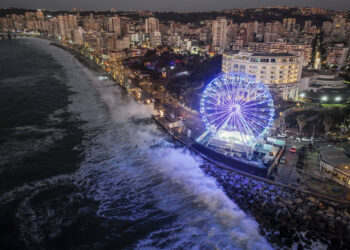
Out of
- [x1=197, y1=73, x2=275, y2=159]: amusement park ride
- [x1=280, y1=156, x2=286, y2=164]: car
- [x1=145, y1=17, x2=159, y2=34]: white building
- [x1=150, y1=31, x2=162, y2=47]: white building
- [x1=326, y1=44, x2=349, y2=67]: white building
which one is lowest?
[x1=280, y1=156, x2=286, y2=164]: car

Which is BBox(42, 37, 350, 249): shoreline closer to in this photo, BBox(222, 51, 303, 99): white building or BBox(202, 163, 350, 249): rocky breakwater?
BBox(202, 163, 350, 249): rocky breakwater

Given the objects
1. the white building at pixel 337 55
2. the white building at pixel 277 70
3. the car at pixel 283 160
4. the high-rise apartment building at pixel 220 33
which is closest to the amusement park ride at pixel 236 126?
the car at pixel 283 160

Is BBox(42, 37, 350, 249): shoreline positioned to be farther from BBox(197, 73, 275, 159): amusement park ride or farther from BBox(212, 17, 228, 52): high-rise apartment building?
BBox(212, 17, 228, 52): high-rise apartment building

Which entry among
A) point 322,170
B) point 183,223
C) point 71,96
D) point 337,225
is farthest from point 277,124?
point 71,96

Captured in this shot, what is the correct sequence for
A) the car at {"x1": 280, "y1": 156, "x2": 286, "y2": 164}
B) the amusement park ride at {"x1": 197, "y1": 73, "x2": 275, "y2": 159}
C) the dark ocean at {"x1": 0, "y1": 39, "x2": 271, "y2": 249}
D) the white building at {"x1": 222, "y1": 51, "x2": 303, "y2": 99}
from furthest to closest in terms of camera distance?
the white building at {"x1": 222, "y1": 51, "x2": 303, "y2": 99}, the amusement park ride at {"x1": 197, "y1": 73, "x2": 275, "y2": 159}, the car at {"x1": 280, "y1": 156, "x2": 286, "y2": 164}, the dark ocean at {"x1": 0, "y1": 39, "x2": 271, "y2": 249}

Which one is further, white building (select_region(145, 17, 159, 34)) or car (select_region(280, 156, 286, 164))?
white building (select_region(145, 17, 159, 34))

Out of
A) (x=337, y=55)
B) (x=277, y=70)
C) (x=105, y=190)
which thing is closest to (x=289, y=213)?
(x=105, y=190)

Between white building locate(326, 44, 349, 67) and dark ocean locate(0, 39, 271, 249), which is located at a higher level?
white building locate(326, 44, 349, 67)

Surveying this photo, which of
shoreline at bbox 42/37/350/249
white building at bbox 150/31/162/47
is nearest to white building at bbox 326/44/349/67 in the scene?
shoreline at bbox 42/37/350/249

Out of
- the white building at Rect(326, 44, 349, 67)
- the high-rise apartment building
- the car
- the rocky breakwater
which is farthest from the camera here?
the high-rise apartment building
